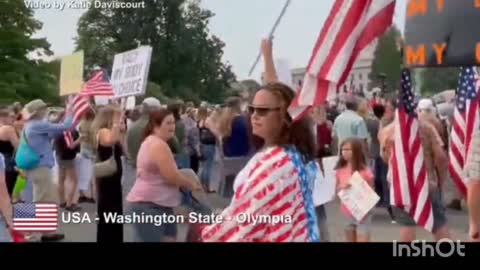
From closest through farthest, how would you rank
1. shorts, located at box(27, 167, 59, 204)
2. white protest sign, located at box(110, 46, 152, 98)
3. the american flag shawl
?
1. the american flag shawl
2. white protest sign, located at box(110, 46, 152, 98)
3. shorts, located at box(27, 167, 59, 204)

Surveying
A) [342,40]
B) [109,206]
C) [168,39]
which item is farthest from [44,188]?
[342,40]

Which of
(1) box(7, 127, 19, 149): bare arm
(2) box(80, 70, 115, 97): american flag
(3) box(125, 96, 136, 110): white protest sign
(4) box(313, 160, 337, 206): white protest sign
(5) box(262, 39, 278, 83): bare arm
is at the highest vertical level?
(5) box(262, 39, 278, 83): bare arm

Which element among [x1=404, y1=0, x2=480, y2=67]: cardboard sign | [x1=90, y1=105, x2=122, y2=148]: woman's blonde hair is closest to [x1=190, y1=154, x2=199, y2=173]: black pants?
[x1=90, y1=105, x2=122, y2=148]: woman's blonde hair

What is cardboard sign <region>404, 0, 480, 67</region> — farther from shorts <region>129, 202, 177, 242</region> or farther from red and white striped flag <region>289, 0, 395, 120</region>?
shorts <region>129, 202, 177, 242</region>

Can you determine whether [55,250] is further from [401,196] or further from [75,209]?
[401,196]

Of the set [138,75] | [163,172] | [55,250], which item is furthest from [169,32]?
[55,250]

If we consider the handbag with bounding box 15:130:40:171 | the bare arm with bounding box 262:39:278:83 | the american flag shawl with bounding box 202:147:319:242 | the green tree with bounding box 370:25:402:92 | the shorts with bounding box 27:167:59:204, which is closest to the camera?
the american flag shawl with bounding box 202:147:319:242

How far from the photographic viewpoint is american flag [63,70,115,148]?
14.8 ft

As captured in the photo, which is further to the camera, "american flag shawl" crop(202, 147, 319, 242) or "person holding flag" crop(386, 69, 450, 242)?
"person holding flag" crop(386, 69, 450, 242)

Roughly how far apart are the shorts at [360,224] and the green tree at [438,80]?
74cm

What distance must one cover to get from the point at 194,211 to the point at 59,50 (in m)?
0.82

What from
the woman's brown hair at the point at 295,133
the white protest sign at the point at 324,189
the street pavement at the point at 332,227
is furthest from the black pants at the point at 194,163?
the woman's brown hair at the point at 295,133

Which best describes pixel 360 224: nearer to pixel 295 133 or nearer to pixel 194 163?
pixel 194 163

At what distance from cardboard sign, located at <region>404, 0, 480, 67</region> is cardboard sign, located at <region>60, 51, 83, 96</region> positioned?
126 cm
